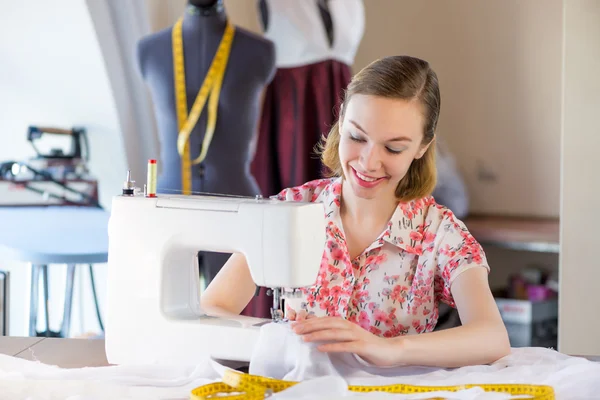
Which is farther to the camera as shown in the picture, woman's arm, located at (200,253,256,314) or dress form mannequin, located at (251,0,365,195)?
dress form mannequin, located at (251,0,365,195)

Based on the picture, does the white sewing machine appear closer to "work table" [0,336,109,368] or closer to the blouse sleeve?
"work table" [0,336,109,368]

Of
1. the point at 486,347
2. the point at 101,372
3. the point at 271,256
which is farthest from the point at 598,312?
the point at 101,372

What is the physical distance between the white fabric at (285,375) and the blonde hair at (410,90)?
0.48 meters

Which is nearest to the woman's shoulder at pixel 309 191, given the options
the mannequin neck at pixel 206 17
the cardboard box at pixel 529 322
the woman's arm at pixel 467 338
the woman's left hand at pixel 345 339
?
the woman's arm at pixel 467 338

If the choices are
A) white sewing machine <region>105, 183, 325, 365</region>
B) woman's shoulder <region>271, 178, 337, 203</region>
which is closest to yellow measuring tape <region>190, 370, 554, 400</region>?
white sewing machine <region>105, 183, 325, 365</region>

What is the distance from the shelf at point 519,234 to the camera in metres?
3.46

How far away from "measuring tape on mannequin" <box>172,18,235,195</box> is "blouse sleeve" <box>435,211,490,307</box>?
1.43 meters

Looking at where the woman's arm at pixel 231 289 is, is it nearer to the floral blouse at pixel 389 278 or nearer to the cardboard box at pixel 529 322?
the floral blouse at pixel 389 278

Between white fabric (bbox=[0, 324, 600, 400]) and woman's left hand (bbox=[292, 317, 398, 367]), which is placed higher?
woman's left hand (bbox=[292, 317, 398, 367])

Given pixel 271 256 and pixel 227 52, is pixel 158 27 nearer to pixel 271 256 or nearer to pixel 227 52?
pixel 227 52

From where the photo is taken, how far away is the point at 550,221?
4059 mm

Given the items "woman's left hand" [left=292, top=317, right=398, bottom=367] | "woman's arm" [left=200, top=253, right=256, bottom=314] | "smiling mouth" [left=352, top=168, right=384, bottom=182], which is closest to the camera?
→ "woman's left hand" [left=292, top=317, right=398, bottom=367]

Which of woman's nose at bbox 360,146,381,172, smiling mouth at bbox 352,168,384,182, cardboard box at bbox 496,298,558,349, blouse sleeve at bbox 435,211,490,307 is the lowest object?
cardboard box at bbox 496,298,558,349

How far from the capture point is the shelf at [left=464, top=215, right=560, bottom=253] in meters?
3.46
